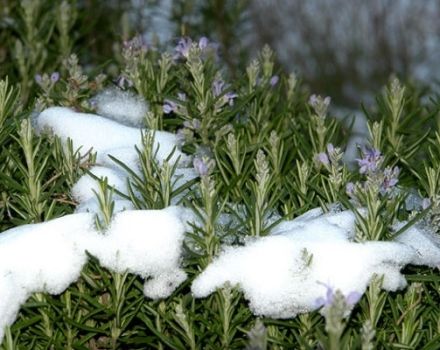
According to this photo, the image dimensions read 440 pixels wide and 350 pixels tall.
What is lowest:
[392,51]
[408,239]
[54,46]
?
[392,51]

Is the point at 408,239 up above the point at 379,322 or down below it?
above

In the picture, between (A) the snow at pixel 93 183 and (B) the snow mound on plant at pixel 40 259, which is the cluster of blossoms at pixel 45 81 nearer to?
(A) the snow at pixel 93 183

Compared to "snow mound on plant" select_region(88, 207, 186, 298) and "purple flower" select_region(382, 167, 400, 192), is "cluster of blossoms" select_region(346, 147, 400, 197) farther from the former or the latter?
"snow mound on plant" select_region(88, 207, 186, 298)

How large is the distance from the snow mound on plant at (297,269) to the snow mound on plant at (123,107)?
87 cm

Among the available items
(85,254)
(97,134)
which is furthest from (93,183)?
(97,134)

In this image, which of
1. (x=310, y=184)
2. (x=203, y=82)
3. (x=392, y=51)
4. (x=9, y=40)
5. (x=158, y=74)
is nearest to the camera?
(x=310, y=184)

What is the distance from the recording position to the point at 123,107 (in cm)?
265

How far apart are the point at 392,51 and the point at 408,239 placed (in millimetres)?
12204

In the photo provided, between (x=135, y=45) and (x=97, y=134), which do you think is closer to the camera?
(x=97, y=134)

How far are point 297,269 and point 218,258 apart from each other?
6.3 inches

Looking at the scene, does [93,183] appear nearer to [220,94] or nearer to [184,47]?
[220,94]

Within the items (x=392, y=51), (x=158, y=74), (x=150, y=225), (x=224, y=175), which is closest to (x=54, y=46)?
(x=158, y=74)

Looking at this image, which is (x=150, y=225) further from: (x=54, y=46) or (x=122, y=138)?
(x=54, y=46)

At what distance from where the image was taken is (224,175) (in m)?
2.19
